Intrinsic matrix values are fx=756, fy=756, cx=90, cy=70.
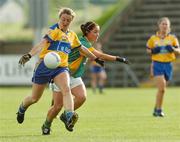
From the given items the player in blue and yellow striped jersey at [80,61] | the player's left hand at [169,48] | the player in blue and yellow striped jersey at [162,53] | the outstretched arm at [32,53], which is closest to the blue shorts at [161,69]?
the player in blue and yellow striped jersey at [162,53]

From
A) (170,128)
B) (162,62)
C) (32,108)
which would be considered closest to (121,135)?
(170,128)

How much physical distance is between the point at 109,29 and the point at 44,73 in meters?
25.4

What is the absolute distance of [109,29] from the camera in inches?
1443

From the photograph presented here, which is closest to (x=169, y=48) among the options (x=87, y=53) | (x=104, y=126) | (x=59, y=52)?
(x=104, y=126)

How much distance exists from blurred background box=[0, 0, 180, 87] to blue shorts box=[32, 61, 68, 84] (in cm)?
Answer: 2199

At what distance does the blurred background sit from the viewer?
3384 centimetres

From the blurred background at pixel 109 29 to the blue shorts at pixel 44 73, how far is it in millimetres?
21991

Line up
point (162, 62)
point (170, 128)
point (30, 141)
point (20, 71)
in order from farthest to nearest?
1. point (20, 71)
2. point (162, 62)
3. point (170, 128)
4. point (30, 141)

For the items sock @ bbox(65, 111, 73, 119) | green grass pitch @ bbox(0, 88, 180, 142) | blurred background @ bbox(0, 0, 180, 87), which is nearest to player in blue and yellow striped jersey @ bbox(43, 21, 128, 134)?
green grass pitch @ bbox(0, 88, 180, 142)

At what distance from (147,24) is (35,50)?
26374 mm

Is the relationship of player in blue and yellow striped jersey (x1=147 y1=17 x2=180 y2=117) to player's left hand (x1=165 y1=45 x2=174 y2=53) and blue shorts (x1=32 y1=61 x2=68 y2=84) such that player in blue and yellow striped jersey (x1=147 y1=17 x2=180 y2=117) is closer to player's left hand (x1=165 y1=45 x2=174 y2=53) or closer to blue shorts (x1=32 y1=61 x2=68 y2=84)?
player's left hand (x1=165 y1=45 x2=174 y2=53)

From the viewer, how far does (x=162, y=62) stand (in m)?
16.4

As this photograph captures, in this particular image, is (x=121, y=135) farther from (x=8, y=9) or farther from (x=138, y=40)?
(x=8, y=9)

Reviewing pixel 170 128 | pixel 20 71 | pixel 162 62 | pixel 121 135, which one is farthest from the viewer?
pixel 20 71
